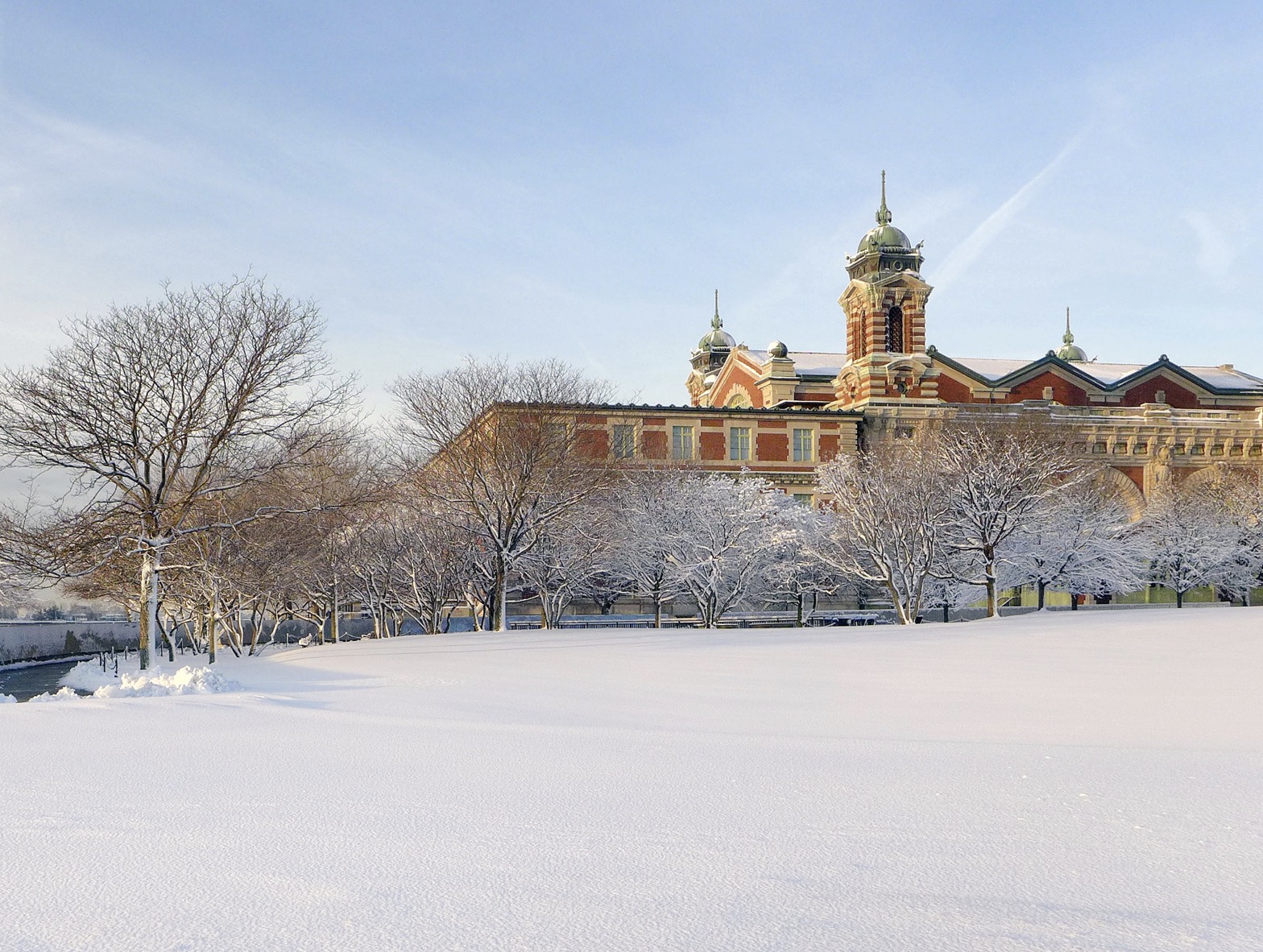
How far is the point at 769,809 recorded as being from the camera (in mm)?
7273

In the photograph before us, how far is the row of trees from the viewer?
78.6 ft

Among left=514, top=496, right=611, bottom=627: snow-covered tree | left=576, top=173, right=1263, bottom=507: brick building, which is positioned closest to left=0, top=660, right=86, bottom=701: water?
left=514, top=496, right=611, bottom=627: snow-covered tree

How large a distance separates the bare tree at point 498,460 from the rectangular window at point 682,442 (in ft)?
78.8

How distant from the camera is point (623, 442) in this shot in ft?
152

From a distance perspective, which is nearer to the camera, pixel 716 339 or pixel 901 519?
pixel 901 519

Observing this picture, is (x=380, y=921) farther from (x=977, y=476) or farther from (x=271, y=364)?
(x=977, y=476)

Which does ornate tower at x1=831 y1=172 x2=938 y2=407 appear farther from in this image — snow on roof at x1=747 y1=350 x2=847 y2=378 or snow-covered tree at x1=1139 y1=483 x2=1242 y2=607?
snow-covered tree at x1=1139 y1=483 x2=1242 y2=607

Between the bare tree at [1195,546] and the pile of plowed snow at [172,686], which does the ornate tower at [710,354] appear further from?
the pile of plowed snow at [172,686]

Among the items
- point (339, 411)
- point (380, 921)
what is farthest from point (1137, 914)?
point (339, 411)

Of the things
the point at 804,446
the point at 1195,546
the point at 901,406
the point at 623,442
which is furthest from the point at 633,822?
the point at 901,406

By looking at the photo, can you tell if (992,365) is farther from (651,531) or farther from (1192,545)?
(651,531)

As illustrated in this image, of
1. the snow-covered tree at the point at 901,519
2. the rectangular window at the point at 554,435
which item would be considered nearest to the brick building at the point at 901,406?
the snow-covered tree at the point at 901,519

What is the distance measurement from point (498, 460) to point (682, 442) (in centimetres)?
2844

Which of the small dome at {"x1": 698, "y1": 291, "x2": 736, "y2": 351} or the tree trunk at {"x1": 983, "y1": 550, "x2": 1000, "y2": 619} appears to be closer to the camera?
the tree trunk at {"x1": 983, "y1": 550, "x2": 1000, "y2": 619}
